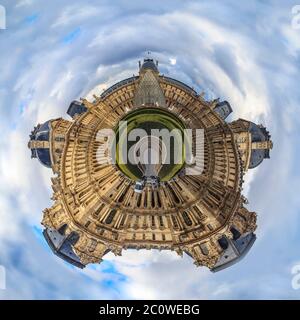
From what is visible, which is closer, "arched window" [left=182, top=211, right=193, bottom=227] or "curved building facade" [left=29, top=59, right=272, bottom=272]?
"curved building facade" [left=29, top=59, right=272, bottom=272]

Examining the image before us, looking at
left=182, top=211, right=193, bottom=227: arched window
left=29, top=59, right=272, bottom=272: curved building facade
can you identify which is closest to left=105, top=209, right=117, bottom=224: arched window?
left=29, top=59, right=272, bottom=272: curved building facade

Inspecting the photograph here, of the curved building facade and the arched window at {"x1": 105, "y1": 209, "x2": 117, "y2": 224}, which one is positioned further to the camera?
the arched window at {"x1": 105, "y1": 209, "x2": 117, "y2": 224}

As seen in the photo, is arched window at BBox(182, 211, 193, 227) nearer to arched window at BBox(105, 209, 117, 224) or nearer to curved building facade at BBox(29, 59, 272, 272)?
curved building facade at BBox(29, 59, 272, 272)

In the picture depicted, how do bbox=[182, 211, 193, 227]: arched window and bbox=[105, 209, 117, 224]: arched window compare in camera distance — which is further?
bbox=[105, 209, 117, 224]: arched window

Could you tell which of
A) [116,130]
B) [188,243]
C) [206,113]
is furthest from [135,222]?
[206,113]

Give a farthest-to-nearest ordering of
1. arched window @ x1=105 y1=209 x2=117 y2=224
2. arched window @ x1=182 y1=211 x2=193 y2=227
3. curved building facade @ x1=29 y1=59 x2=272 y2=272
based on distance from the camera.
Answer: arched window @ x1=105 y1=209 x2=117 y2=224 < arched window @ x1=182 y1=211 x2=193 y2=227 < curved building facade @ x1=29 y1=59 x2=272 y2=272

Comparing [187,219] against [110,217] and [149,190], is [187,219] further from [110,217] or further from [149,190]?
[110,217]

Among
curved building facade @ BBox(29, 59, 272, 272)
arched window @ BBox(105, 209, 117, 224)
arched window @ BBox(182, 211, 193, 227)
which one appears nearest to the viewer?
curved building facade @ BBox(29, 59, 272, 272)

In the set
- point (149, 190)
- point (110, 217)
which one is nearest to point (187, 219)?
point (149, 190)
